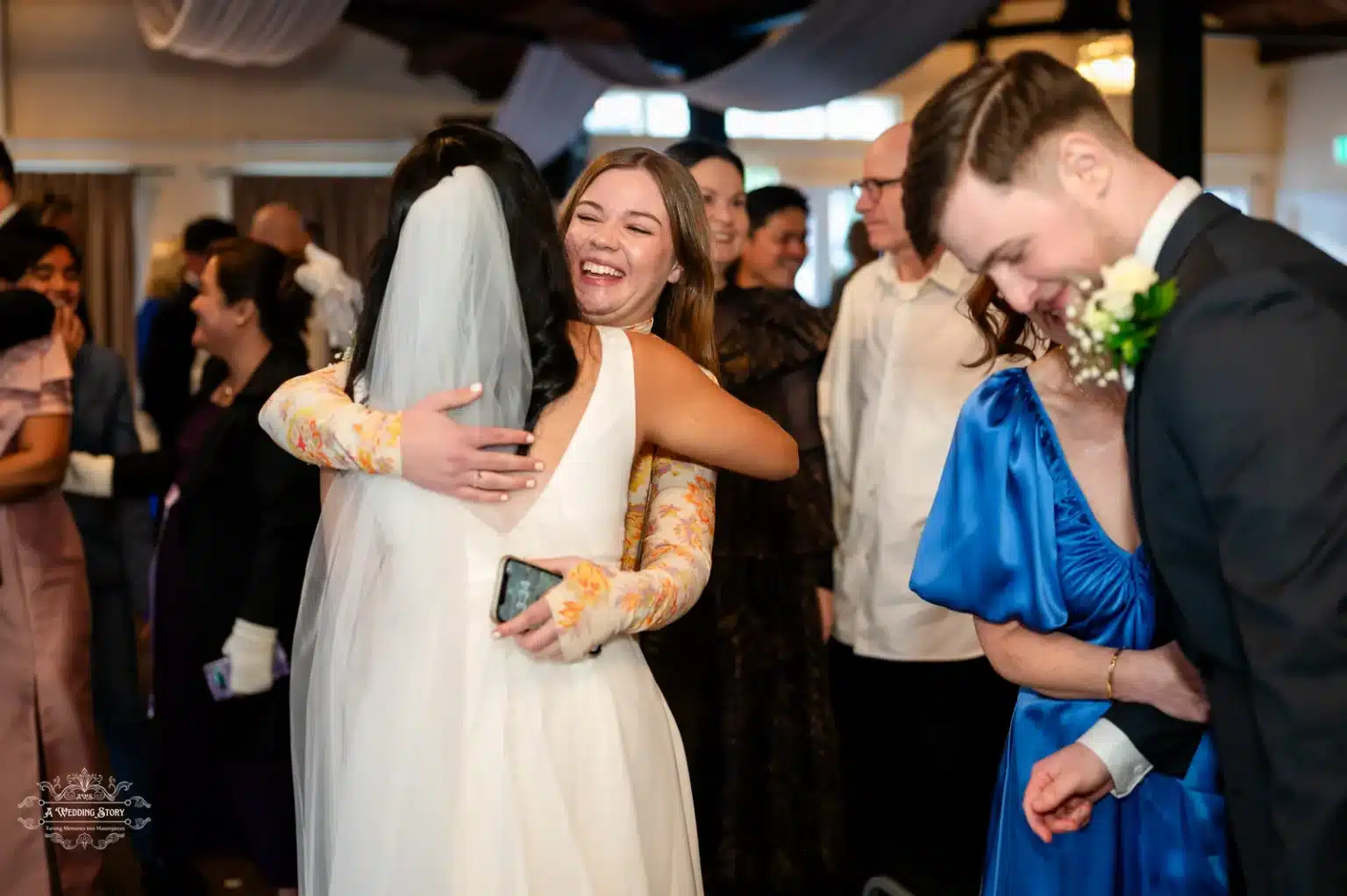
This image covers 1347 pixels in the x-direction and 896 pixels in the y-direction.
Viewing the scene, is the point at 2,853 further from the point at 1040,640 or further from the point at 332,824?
the point at 1040,640

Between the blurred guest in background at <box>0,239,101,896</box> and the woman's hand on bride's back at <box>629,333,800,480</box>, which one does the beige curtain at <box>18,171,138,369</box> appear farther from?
the woman's hand on bride's back at <box>629,333,800,480</box>

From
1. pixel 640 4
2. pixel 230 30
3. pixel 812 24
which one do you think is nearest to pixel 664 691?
pixel 812 24

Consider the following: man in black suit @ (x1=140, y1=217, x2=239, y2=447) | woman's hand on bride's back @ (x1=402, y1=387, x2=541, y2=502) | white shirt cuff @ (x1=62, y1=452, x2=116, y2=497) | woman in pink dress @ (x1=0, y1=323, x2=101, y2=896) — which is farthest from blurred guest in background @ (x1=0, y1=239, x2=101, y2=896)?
woman's hand on bride's back @ (x1=402, y1=387, x2=541, y2=502)

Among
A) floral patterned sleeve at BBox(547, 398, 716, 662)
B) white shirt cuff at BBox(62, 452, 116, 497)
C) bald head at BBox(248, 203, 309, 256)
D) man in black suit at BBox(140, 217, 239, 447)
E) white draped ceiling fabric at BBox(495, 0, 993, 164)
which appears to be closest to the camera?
floral patterned sleeve at BBox(547, 398, 716, 662)

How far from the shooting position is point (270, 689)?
122 inches

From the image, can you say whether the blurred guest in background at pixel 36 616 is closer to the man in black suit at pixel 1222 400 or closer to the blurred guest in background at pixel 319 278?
the blurred guest in background at pixel 319 278

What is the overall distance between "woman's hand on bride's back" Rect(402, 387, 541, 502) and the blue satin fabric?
53cm

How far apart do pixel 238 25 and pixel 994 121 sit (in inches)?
180

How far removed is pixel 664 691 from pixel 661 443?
58.6 inches

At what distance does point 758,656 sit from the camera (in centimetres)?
324

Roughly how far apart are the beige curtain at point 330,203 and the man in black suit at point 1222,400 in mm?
9488

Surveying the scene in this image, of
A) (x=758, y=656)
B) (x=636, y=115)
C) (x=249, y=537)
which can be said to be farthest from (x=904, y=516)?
(x=636, y=115)

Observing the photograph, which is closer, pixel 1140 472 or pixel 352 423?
pixel 1140 472

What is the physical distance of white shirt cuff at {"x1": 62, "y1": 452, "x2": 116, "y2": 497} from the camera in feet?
11.5
